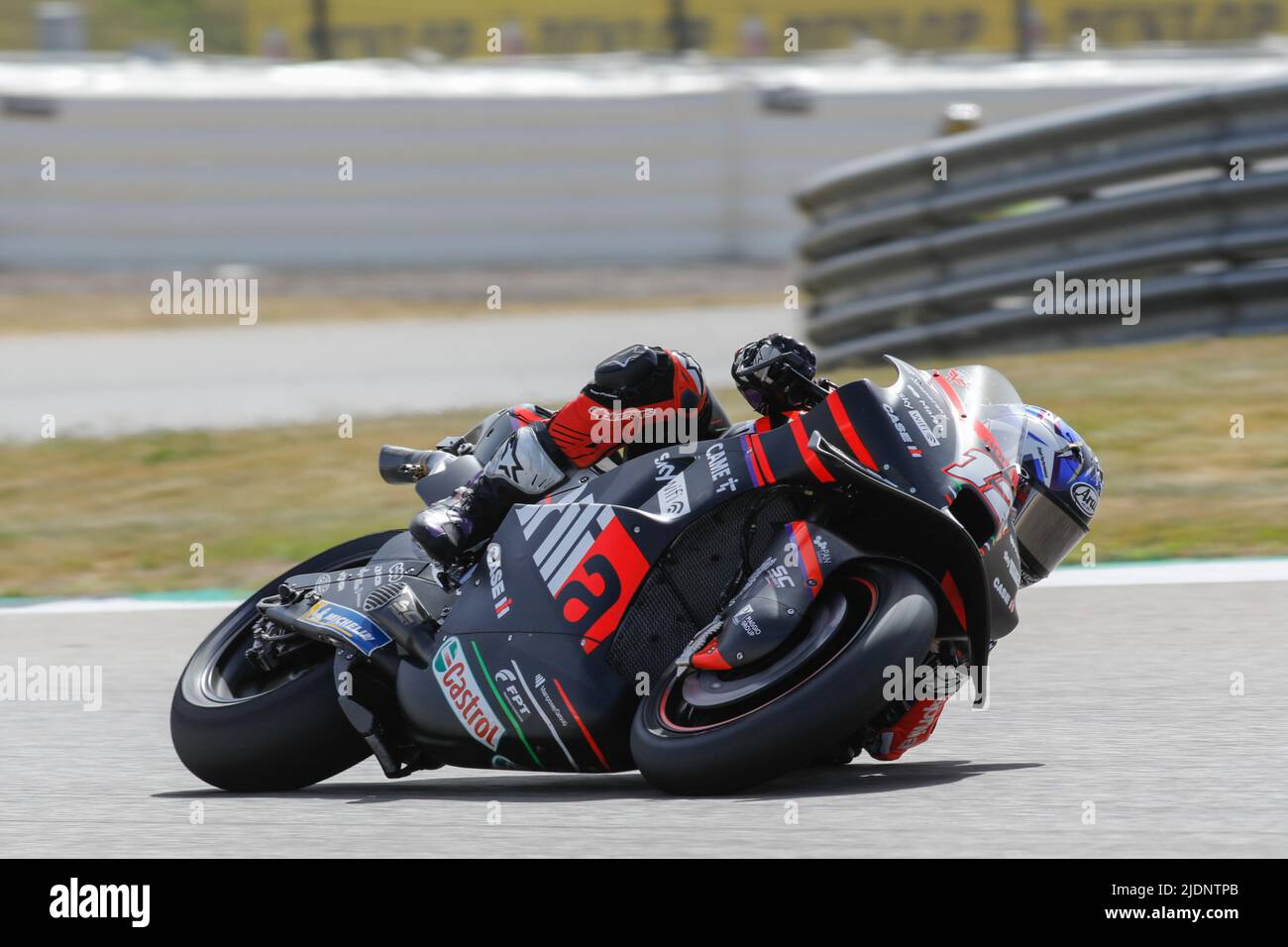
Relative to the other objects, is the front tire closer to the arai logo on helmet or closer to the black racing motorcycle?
the black racing motorcycle

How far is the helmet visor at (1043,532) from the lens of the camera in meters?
4.26

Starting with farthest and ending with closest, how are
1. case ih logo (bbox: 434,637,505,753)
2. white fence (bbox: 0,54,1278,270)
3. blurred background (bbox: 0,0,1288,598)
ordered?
white fence (bbox: 0,54,1278,270), blurred background (bbox: 0,0,1288,598), case ih logo (bbox: 434,637,505,753)

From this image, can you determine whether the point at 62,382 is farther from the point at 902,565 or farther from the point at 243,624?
the point at 902,565

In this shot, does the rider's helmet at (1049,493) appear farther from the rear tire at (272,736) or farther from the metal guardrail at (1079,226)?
the metal guardrail at (1079,226)

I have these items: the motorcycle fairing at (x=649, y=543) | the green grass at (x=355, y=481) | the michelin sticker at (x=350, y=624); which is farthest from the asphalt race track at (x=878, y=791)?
the green grass at (x=355, y=481)

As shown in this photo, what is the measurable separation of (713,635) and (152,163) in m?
13.4

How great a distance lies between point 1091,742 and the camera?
14.7 ft

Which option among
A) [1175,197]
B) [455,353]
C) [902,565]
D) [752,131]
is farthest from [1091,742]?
[752,131]

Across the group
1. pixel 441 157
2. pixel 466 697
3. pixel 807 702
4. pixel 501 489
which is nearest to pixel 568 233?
pixel 441 157

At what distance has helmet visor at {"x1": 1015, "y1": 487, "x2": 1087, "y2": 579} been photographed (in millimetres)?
4258

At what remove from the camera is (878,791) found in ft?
12.9

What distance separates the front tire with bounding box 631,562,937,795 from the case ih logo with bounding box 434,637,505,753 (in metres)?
0.37

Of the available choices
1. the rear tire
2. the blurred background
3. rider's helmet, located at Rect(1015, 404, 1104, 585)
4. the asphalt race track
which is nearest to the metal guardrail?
the blurred background

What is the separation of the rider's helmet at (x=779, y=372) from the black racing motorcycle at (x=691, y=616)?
0.66ft
